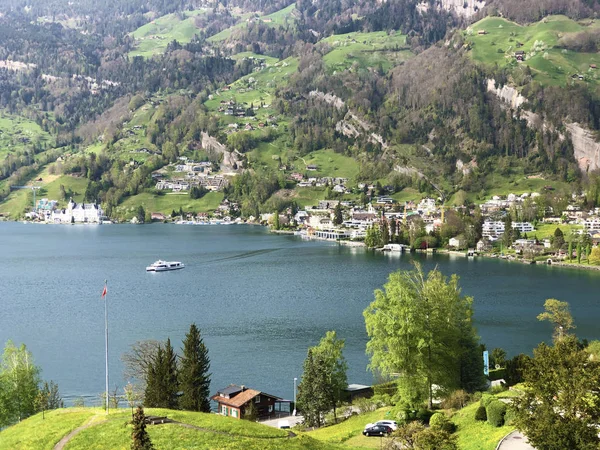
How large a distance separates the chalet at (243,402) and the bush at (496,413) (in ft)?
51.3

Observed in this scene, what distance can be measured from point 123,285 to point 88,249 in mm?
41449

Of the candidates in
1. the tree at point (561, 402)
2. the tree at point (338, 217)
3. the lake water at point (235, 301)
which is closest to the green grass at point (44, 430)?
the lake water at point (235, 301)

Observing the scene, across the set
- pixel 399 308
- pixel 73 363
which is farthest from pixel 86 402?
pixel 399 308

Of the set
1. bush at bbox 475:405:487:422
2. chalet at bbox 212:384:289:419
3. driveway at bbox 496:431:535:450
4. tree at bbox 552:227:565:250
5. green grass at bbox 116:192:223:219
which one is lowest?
chalet at bbox 212:384:289:419

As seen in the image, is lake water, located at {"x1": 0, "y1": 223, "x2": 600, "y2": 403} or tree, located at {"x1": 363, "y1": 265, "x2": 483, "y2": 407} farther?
lake water, located at {"x1": 0, "y1": 223, "x2": 600, "y2": 403}

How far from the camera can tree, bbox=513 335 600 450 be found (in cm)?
1805

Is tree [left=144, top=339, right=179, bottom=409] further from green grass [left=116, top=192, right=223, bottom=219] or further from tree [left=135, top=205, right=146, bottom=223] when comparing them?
green grass [left=116, top=192, right=223, bottom=219]

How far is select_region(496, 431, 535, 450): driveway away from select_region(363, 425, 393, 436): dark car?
21.2 feet

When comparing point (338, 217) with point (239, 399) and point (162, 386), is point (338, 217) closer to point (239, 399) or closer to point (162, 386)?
point (239, 399)

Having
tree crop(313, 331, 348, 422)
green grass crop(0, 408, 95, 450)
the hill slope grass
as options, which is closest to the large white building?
tree crop(313, 331, 348, 422)

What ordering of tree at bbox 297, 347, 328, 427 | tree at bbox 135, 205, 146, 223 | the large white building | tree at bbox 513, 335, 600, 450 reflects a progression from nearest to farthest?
tree at bbox 513, 335, 600, 450 < tree at bbox 297, 347, 328, 427 < tree at bbox 135, 205, 146, 223 < the large white building

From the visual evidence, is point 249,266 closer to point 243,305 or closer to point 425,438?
point 243,305

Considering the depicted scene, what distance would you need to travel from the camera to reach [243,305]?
2771 inches

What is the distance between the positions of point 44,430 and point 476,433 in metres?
15.5
